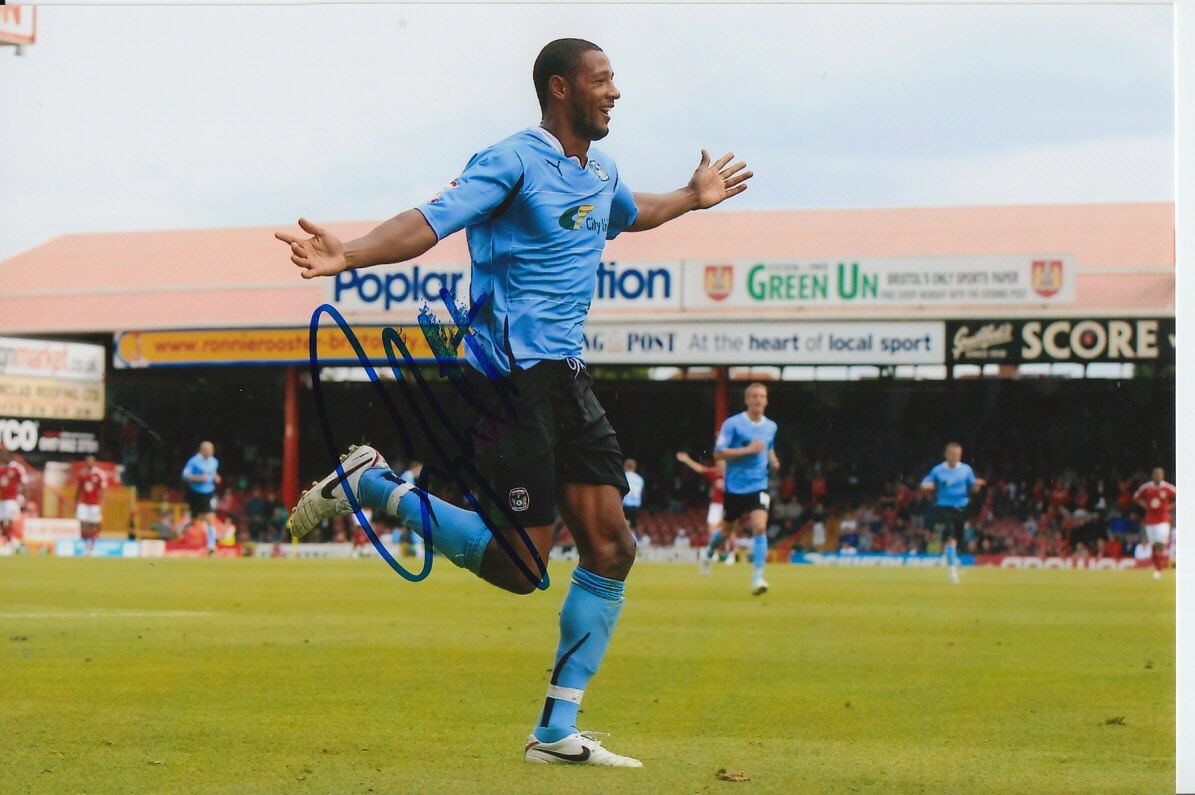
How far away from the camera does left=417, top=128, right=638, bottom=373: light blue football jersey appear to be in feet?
14.2

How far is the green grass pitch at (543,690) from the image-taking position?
13.8 feet

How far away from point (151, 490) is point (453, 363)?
1962 cm

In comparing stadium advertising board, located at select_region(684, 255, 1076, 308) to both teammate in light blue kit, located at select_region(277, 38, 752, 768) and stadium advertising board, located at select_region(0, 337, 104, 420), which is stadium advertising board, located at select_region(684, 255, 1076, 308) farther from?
teammate in light blue kit, located at select_region(277, 38, 752, 768)

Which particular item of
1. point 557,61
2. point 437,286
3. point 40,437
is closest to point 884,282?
point 437,286

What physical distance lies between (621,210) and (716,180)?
0.45 m

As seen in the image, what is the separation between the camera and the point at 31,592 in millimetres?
11664

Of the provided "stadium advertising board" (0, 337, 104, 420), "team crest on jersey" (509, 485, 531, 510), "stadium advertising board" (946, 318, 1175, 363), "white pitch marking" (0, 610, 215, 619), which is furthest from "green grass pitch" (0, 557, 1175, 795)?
"stadium advertising board" (0, 337, 104, 420)

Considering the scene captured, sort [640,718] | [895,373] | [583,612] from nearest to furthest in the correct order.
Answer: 1. [583,612]
2. [640,718]
3. [895,373]

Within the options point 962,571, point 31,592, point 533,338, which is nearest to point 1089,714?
point 533,338

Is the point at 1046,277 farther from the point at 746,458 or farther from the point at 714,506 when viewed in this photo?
the point at 746,458

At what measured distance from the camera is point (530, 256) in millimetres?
4379

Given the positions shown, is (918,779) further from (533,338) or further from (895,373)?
(895,373)

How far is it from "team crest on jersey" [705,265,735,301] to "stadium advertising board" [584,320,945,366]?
147 centimetres

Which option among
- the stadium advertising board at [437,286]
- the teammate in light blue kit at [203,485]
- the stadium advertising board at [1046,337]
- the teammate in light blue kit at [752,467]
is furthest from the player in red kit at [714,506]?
the teammate in light blue kit at [203,485]
